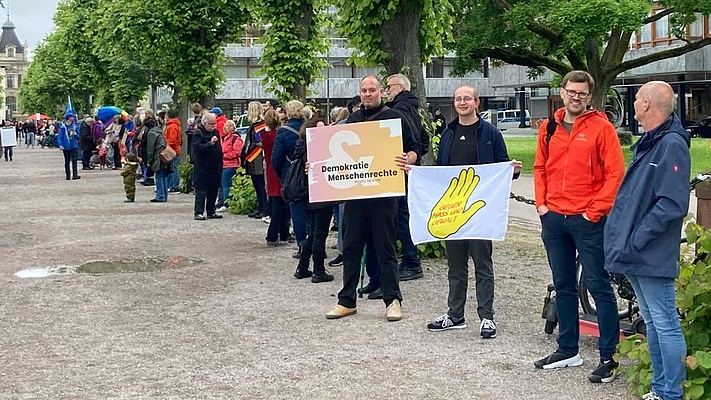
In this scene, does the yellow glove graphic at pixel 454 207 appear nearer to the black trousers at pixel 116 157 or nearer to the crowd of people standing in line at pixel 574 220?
the crowd of people standing in line at pixel 574 220

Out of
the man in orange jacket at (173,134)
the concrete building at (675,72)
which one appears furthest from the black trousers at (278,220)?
the concrete building at (675,72)

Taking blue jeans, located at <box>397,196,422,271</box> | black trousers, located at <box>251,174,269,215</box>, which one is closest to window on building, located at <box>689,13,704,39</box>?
black trousers, located at <box>251,174,269,215</box>

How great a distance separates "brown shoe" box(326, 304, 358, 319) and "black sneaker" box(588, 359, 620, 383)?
2.67m

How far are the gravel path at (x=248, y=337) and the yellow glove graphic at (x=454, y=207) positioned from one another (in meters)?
0.81

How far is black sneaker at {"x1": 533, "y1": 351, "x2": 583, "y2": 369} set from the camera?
672 cm

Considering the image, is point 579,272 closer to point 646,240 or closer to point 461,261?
point 461,261

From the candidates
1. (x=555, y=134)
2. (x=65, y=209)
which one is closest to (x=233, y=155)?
(x=65, y=209)

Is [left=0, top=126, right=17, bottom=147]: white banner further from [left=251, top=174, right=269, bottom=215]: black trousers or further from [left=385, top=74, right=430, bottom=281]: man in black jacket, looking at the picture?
[left=385, top=74, right=430, bottom=281]: man in black jacket

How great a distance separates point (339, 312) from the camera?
338 inches

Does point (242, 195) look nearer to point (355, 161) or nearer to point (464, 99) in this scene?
point (355, 161)

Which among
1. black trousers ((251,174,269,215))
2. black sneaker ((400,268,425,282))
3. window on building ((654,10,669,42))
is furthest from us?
window on building ((654,10,669,42))

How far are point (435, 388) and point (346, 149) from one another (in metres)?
3.09

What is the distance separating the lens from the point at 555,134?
21.9 ft

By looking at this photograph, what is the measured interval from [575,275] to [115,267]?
21.2 feet
